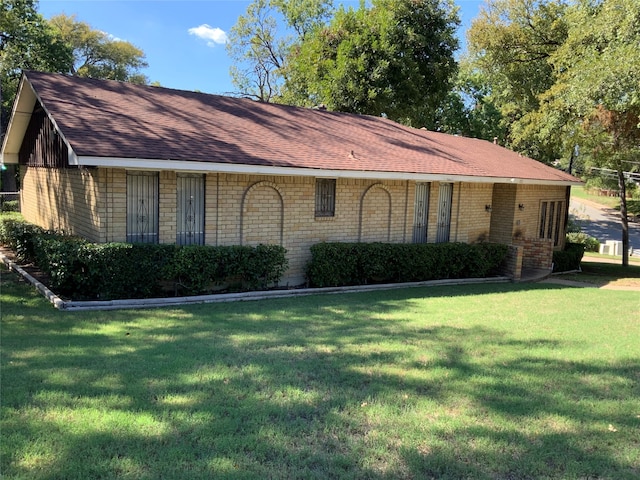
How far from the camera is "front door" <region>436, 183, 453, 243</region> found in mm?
15164

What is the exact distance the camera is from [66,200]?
12.0 meters

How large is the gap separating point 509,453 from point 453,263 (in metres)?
10.6

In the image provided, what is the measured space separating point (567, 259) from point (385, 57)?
11.8 meters

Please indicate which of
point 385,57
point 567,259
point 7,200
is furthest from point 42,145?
point 7,200

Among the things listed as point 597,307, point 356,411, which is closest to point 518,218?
point 597,307

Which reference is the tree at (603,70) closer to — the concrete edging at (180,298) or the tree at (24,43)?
the concrete edging at (180,298)

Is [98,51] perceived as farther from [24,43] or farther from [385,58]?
[385,58]

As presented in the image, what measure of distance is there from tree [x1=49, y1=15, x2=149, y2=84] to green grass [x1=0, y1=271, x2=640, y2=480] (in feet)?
146

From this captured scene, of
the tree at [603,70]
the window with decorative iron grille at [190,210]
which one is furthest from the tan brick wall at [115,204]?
the tree at [603,70]

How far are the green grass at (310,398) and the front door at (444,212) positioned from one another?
7278mm

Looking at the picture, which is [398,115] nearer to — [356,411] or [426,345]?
[426,345]

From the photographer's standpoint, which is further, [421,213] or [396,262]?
[421,213]

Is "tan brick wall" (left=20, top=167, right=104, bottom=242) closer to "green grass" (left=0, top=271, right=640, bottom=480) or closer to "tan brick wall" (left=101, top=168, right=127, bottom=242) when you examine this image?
"tan brick wall" (left=101, top=168, right=127, bottom=242)

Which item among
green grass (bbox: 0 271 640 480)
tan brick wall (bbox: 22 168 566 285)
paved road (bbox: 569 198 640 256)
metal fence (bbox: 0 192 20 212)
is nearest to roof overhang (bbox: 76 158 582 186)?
tan brick wall (bbox: 22 168 566 285)
